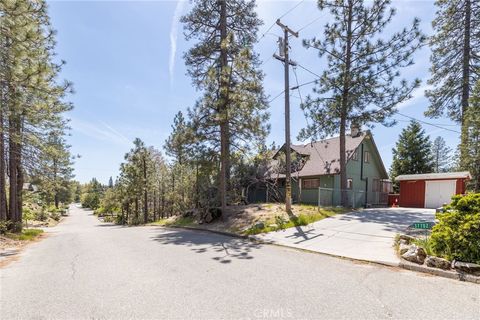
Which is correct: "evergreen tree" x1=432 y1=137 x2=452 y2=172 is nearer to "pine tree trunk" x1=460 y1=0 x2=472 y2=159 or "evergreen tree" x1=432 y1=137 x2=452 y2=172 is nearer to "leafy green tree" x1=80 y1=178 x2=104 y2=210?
"pine tree trunk" x1=460 y1=0 x2=472 y2=159

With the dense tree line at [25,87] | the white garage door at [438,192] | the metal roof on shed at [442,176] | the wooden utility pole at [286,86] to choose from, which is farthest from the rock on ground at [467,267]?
the white garage door at [438,192]

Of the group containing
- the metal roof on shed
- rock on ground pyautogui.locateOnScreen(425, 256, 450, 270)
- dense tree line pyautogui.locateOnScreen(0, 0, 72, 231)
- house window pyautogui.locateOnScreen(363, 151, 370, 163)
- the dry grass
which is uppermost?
dense tree line pyautogui.locateOnScreen(0, 0, 72, 231)

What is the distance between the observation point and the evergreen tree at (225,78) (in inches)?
564

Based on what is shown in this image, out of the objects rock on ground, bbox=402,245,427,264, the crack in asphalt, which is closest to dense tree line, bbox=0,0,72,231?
the crack in asphalt

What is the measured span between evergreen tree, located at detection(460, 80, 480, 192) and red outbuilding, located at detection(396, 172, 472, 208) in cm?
79

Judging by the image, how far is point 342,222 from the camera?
1245cm

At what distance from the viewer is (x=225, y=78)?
552 inches

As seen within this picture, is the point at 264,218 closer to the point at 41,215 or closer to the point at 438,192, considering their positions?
the point at 438,192

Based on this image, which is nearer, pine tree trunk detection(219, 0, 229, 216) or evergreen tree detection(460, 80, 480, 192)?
pine tree trunk detection(219, 0, 229, 216)

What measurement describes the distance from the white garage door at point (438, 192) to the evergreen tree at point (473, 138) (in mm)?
1519

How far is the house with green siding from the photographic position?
20750 millimetres

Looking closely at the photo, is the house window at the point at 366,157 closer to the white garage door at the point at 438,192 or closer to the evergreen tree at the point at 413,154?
the white garage door at the point at 438,192

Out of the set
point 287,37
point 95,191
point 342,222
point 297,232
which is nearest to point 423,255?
point 297,232

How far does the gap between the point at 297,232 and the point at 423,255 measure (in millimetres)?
5029
